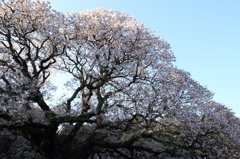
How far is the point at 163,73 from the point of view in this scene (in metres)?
14.2

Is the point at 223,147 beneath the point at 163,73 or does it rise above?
beneath

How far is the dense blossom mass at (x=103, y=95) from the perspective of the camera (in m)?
10.4

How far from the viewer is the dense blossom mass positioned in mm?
10422

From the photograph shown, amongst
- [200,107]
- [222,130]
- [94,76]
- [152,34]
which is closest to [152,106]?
[200,107]

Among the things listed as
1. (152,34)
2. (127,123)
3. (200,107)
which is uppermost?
(152,34)

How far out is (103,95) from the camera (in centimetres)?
1412

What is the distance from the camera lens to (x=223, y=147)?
10.2m

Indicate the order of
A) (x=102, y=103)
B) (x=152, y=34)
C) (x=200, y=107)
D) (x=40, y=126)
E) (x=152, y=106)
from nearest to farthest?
(x=40, y=126) < (x=152, y=106) < (x=200, y=107) < (x=102, y=103) < (x=152, y=34)

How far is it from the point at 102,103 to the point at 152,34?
268 inches

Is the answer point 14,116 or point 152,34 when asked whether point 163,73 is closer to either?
point 152,34

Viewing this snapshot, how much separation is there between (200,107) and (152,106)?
3.02 meters

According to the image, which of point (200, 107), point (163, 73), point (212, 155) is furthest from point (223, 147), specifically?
point (163, 73)

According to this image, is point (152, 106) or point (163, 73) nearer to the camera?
point (152, 106)

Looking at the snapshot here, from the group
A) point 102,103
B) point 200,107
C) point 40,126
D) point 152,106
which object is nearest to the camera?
point 40,126
